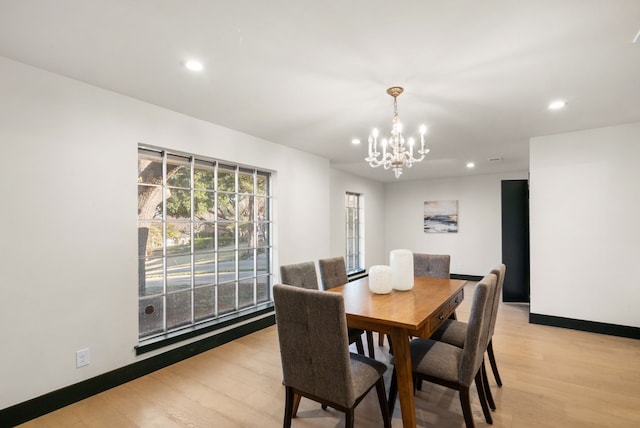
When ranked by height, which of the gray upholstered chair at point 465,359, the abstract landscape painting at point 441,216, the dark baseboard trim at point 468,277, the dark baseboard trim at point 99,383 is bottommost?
the dark baseboard trim at point 468,277

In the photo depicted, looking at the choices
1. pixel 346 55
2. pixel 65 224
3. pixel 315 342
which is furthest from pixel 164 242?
pixel 346 55

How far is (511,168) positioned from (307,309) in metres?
6.15

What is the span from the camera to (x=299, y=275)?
106 inches

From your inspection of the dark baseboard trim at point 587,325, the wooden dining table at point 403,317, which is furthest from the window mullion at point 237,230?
the dark baseboard trim at point 587,325

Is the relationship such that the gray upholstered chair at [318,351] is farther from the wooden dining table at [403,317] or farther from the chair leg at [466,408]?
the chair leg at [466,408]

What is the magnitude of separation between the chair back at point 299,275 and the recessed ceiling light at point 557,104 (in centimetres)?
275

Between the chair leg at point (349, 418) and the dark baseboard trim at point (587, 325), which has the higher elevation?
the chair leg at point (349, 418)

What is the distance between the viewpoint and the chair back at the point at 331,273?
3.10 metres

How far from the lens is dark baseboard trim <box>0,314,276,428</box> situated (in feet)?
6.72

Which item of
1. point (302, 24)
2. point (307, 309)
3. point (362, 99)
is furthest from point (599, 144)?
point (307, 309)

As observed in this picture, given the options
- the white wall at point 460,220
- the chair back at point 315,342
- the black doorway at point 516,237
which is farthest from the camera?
the white wall at point 460,220

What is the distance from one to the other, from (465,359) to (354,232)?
5.22 m

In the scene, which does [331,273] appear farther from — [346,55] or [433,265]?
[346,55]

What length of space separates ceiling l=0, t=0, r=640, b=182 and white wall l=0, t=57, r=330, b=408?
236mm
